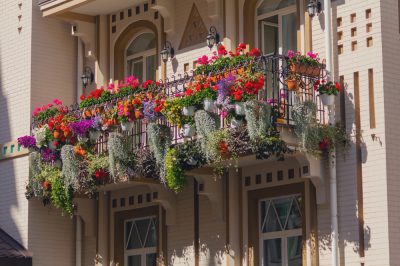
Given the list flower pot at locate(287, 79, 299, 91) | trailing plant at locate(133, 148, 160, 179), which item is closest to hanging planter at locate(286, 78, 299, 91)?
flower pot at locate(287, 79, 299, 91)

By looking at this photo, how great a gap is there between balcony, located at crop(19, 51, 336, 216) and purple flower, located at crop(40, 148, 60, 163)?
1 centimetres

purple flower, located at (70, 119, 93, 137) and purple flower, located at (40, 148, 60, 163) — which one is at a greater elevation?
purple flower, located at (70, 119, 93, 137)

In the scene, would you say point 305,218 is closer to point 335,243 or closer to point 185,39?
point 335,243

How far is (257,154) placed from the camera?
20344 mm

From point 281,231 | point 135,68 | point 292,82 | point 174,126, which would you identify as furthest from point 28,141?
point 292,82

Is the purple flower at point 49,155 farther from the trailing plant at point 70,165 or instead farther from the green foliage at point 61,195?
the trailing plant at point 70,165

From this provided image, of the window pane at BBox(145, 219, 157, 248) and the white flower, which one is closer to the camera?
the white flower

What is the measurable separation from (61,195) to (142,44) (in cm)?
389

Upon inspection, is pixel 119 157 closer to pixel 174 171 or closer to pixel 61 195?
pixel 174 171

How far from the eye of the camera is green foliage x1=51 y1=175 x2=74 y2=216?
957 inches

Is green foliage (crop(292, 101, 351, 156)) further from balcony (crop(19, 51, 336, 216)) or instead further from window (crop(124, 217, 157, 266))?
window (crop(124, 217, 157, 266))

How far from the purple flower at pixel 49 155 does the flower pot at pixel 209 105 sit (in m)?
4.76

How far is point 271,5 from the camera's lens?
2291 cm

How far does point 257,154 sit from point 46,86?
7.56 m
